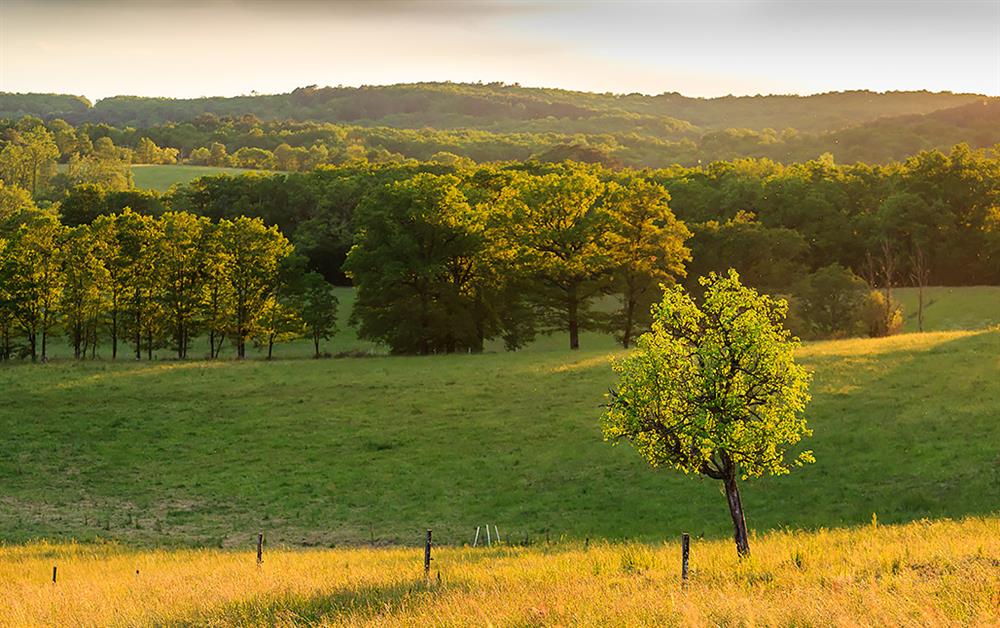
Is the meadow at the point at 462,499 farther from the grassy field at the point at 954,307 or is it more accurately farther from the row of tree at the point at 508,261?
the grassy field at the point at 954,307

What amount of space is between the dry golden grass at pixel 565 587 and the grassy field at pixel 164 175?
156 meters

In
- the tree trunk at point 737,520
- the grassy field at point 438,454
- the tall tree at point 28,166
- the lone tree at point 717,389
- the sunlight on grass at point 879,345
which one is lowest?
the grassy field at point 438,454

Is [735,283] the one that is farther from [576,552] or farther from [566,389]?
[566,389]

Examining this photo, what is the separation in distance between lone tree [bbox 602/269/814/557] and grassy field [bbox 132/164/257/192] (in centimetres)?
15746

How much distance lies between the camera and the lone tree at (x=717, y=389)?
71.8ft

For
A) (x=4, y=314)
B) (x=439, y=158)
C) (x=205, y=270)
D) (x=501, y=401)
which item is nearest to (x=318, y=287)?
(x=205, y=270)

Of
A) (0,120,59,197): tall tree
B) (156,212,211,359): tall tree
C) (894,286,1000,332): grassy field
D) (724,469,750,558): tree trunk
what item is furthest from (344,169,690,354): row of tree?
(0,120,59,197): tall tree

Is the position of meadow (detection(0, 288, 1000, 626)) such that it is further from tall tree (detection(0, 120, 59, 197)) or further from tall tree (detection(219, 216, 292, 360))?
tall tree (detection(0, 120, 59, 197))

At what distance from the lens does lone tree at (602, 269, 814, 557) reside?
21875 millimetres

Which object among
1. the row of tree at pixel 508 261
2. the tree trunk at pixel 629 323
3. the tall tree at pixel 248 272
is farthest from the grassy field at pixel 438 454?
the tall tree at pixel 248 272

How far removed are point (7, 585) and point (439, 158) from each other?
586 feet

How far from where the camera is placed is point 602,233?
→ 6688 cm

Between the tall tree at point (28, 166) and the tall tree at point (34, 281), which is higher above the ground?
A: the tall tree at point (28, 166)

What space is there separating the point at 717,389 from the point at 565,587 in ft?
30.8
